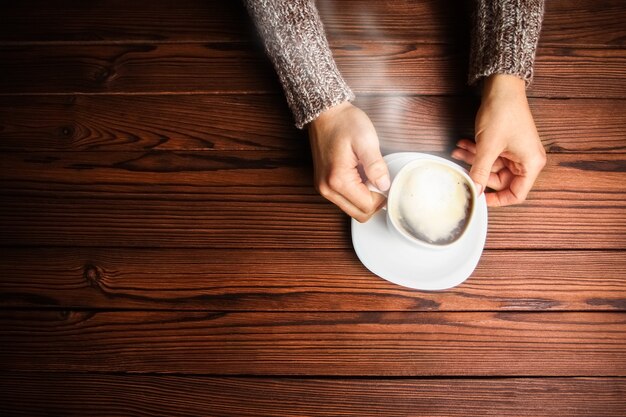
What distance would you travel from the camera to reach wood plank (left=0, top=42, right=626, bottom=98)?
3.40 ft

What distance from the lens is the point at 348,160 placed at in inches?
32.5

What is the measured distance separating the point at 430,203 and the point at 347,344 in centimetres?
35

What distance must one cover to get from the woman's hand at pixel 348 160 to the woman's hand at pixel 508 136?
18 centimetres

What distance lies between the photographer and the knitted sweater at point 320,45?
33.8 inches

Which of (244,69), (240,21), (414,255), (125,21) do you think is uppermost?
(125,21)

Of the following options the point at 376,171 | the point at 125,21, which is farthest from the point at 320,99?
the point at 125,21

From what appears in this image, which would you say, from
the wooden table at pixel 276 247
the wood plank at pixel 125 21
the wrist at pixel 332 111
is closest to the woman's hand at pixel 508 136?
the wooden table at pixel 276 247

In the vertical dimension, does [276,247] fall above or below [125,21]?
below

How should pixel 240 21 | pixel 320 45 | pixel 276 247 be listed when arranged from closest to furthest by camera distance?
pixel 320 45, pixel 276 247, pixel 240 21

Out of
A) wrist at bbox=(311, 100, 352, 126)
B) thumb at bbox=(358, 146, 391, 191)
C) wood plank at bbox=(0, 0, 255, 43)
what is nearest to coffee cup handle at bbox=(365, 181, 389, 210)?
thumb at bbox=(358, 146, 391, 191)

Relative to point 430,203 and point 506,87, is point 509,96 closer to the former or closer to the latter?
point 506,87

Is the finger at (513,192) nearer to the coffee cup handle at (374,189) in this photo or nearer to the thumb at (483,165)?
the thumb at (483,165)

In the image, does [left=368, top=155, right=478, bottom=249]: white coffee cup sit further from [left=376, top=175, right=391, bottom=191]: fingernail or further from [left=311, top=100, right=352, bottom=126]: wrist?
[left=311, top=100, right=352, bottom=126]: wrist

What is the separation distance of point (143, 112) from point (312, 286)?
1.72 feet
